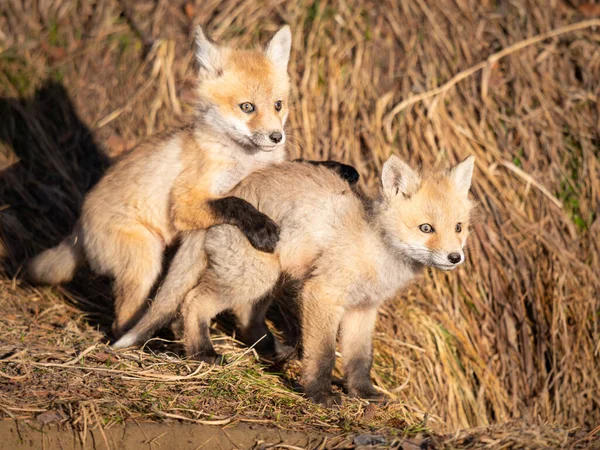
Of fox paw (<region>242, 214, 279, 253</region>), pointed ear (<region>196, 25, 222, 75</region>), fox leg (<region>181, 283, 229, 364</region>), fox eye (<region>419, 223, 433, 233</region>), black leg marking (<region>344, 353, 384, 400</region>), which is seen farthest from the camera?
pointed ear (<region>196, 25, 222, 75</region>)

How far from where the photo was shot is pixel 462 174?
450cm

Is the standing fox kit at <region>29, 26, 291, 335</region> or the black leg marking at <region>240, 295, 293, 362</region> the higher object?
the standing fox kit at <region>29, 26, 291, 335</region>

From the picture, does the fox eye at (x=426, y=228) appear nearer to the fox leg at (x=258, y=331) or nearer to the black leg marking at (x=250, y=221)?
the black leg marking at (x=250, y=221)

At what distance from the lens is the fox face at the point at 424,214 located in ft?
13.7

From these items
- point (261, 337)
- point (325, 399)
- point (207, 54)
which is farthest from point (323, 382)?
point (207, 54)

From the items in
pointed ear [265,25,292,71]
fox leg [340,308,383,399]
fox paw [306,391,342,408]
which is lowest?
fox paw [306,391,342,408]

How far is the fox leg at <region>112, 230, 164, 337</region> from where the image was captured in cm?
500

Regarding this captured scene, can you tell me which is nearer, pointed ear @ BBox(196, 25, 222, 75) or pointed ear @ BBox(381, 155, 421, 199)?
pointed ear @ BBox(381, 155, 421, 199)

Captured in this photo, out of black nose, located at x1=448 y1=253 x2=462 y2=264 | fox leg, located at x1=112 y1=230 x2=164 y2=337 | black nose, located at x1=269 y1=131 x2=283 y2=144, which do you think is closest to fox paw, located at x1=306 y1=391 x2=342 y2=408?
black nose, located at x1=448 y1=253 x2=462 y2=264

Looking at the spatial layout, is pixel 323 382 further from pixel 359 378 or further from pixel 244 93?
pixel 244 93

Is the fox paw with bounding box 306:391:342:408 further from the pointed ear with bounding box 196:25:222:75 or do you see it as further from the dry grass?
the pointed ear with bounding box 196:25:222:75

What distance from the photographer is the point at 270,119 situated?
4.96 meters

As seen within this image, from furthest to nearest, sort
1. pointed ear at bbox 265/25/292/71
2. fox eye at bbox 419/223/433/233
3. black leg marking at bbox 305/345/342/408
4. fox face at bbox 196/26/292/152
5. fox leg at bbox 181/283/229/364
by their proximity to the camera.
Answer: pointed ear at bbox 265/25/292/71, fox face at bbox 196/26/292/152, fox leg at bbox 181/283/229/364, black leg marking at bbox 305/345/342/408, fox eye at bbox 419/223/433/233

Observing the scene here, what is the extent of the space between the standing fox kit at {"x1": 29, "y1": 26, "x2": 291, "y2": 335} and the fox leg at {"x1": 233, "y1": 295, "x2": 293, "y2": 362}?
2.37 ft
